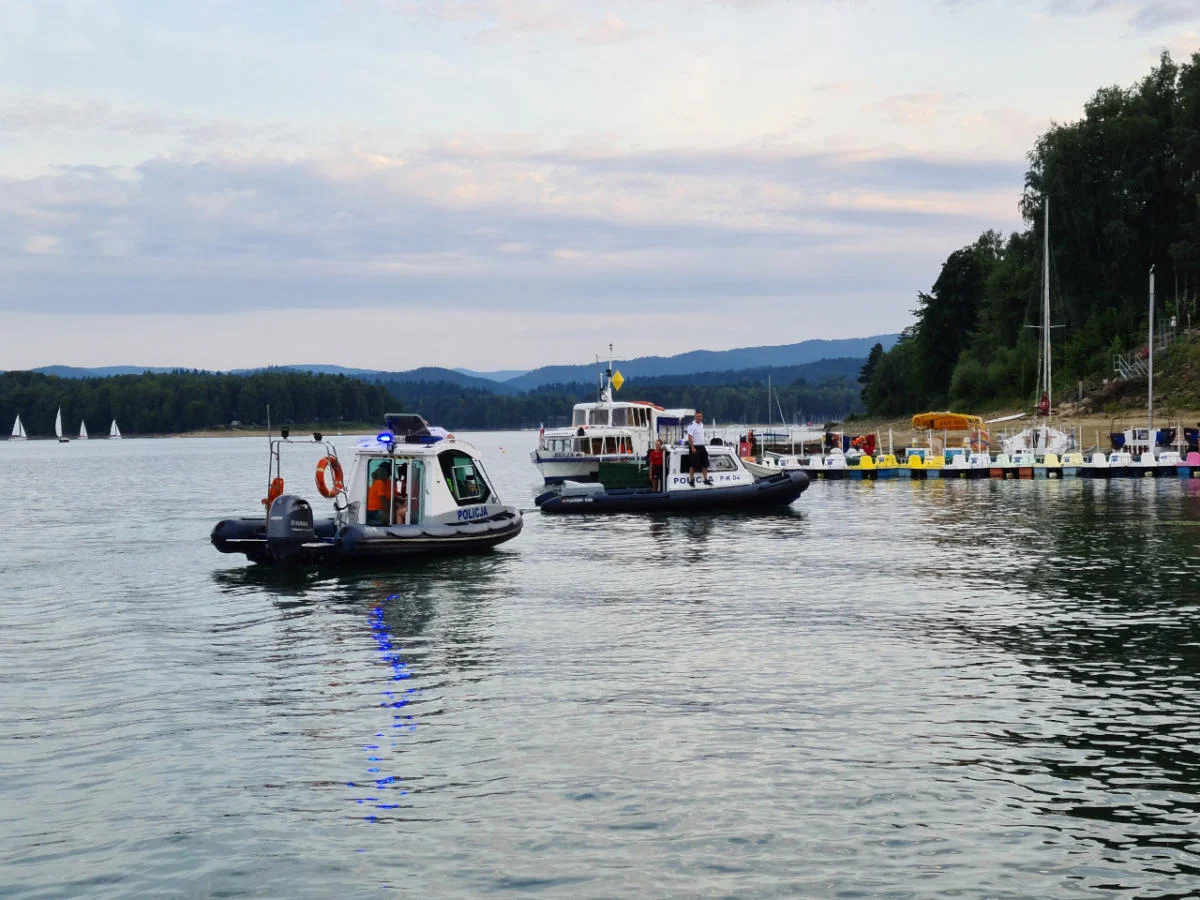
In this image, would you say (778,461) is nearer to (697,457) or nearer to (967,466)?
(967,466)

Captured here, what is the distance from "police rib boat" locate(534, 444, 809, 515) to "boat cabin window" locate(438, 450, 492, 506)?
484 inches

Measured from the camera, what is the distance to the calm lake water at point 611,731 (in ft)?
34.3

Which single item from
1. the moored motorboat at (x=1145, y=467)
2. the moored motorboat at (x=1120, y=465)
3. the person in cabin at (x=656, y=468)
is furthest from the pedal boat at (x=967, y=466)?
the person in cabin at (x=656, y=468)

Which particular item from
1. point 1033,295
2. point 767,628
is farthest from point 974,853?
point 1033,295

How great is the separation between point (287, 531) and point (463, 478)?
5.67 meters

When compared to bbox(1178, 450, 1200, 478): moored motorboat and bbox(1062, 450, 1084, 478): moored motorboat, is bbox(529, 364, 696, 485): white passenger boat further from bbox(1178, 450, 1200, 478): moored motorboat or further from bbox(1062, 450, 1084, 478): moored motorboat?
bbox(1178, 450, 1200, 478): moored motorboat

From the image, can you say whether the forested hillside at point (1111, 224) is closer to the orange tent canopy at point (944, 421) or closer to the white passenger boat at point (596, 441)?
the orange tent canopy at point (944, 421)

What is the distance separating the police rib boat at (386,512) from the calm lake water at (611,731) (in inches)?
32.4

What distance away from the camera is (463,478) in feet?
106

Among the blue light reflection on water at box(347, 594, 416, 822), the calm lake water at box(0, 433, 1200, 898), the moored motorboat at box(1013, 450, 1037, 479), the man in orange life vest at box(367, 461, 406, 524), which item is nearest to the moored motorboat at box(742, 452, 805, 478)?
the moored motorboat at box(1013, 450, 1037, 479)

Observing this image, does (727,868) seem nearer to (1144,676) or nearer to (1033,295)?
(1144,676)

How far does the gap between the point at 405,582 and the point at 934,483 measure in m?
39.4

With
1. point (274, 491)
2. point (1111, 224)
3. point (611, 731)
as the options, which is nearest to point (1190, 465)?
point (1111, 224)

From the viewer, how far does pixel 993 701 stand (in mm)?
15594
